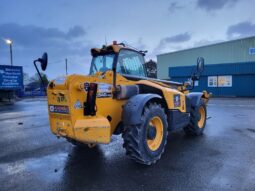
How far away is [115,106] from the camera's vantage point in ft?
15.0

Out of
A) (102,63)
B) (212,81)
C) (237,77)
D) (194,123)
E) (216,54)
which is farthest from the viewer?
(216,54)

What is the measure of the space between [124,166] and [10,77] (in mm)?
20463

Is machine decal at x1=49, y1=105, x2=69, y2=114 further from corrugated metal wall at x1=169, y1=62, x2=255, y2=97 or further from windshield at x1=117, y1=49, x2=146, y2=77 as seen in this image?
corrugated metal wall at x1=169, y1=62, x2=255, y2=97

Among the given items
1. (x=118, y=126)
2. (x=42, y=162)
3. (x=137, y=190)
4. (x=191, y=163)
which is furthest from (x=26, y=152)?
(x=191, y=163)

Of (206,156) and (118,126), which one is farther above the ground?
(118,126)

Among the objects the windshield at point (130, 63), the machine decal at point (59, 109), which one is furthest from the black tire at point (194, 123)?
the machine decal at point (59, 109)

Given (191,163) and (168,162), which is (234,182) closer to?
(191,163)

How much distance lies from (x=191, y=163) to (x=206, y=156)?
589 mm

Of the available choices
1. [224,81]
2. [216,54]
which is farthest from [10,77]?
[216,54]

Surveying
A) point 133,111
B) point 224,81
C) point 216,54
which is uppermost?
point 216,54

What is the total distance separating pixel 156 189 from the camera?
11.7 ft

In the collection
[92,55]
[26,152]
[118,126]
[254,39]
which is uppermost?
[254,39]

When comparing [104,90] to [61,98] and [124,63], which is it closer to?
[61,98]

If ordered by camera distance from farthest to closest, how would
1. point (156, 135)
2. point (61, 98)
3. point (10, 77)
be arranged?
point (10, 77) → point (156, 135) → point (61, 98)
